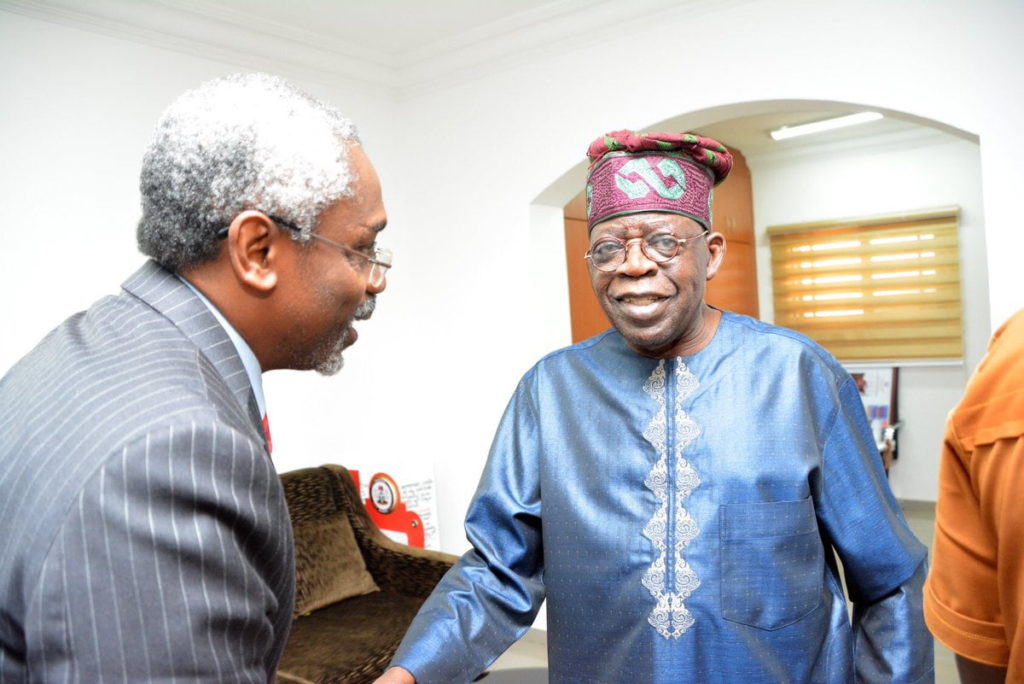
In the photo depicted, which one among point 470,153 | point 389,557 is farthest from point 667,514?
point 470,153

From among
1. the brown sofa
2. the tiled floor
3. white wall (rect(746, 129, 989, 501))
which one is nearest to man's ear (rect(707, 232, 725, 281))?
the brown sofa

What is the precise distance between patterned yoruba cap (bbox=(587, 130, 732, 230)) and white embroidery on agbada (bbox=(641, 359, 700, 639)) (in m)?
0.31

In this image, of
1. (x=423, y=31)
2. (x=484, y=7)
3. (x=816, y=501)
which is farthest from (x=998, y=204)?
(x=423, y=31)

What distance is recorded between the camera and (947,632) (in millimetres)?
797

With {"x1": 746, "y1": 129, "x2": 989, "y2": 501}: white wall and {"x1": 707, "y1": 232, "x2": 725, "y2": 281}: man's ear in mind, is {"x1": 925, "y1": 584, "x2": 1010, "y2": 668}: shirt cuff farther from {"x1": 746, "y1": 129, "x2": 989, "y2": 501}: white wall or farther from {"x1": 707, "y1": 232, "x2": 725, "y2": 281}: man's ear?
{"x1": 746, "y1": 129, "x2": 989, "y2": 501}: white wall

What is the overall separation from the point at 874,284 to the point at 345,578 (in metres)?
5.23

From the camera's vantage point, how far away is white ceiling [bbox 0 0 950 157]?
123 inches

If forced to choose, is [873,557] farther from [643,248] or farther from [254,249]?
[254,249]

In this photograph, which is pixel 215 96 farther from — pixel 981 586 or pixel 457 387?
pixel 457 387

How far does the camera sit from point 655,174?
1.44 m

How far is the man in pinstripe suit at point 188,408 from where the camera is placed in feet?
2.08

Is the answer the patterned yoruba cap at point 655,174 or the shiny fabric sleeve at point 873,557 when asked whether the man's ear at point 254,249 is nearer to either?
the patterned yoruba cap at point 655,174

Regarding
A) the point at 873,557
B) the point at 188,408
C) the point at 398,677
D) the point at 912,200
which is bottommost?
the point at 398,677

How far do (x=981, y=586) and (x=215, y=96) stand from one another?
95cm
